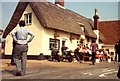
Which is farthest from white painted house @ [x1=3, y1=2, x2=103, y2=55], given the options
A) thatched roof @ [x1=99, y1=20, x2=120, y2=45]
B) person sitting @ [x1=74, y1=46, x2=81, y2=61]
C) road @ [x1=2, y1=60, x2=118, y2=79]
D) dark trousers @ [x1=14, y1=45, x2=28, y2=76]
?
dark trousers @ [x1=14, y1=45, x2=28, y2=76]

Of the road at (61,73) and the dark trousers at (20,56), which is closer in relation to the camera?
the dark trousers at (20,56)

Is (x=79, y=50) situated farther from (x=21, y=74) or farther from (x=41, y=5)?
(x=21, y=74)

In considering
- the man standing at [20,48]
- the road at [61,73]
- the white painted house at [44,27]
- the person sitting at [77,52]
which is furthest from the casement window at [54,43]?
the man standing at [20,48]

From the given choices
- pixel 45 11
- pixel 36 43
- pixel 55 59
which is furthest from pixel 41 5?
pixel 55 59

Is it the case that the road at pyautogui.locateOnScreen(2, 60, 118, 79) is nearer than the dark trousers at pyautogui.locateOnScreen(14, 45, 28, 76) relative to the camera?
No

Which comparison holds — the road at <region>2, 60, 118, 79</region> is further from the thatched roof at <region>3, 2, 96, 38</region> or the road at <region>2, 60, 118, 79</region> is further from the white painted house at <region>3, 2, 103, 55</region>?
the thatched roof at <region>3, 2, 96, 38</region>

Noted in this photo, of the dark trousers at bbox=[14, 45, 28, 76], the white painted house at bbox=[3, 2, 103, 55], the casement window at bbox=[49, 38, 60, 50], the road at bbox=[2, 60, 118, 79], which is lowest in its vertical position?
the road at bbox=[2, 60, 118, 79]

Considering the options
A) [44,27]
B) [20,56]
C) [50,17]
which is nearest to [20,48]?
[20,56]

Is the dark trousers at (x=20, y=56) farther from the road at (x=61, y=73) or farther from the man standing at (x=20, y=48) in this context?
the road at (x=61, y=73)

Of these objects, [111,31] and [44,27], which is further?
[111,31]

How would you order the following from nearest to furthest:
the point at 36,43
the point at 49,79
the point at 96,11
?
1. the point at 49,79
2. the point at 36,43
3. the point at 96,11

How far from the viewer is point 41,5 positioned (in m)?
30.3

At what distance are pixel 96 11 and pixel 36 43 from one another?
15595mm

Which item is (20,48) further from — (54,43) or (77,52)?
(54,43)
